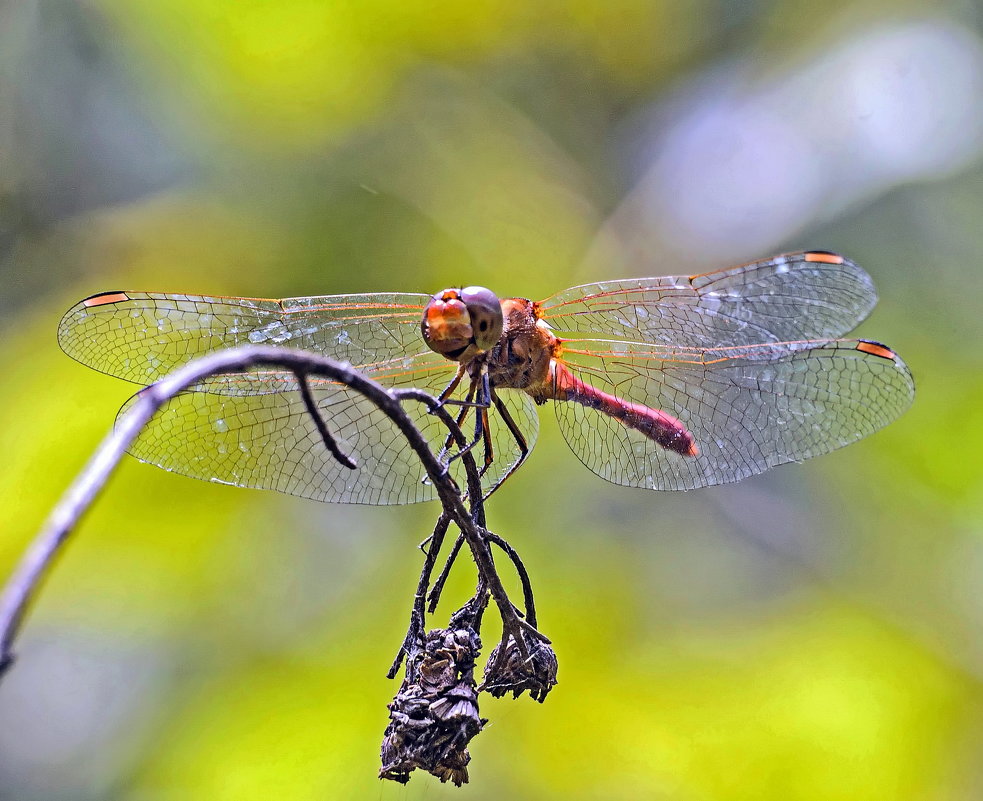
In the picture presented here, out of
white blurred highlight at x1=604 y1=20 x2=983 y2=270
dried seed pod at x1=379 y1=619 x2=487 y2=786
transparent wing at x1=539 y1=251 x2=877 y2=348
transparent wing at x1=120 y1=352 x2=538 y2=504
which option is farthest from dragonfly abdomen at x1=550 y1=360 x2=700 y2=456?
white blurred highlight at x1=604 y1=20 x2=983 y2=270

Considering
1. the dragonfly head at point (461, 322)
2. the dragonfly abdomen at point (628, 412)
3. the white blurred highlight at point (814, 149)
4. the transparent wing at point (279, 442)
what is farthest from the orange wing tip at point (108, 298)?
the white blurred highlight at point (814, 149)

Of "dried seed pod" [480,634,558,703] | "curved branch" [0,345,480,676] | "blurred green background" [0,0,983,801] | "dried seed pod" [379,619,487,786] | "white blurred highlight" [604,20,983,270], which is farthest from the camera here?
"white blurred highlight" [604,20,983,270]

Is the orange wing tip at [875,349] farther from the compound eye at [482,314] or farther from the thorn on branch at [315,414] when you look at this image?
the thorn on branch at [315,414]

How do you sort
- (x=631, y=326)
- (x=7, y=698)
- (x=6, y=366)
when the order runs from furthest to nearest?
(x=6, y=366) < (x=7, y=698) < (x=631, y=326)

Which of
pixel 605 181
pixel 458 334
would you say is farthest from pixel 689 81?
pixel 458 334

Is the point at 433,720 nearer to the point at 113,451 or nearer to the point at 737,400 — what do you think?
the point at 113,451

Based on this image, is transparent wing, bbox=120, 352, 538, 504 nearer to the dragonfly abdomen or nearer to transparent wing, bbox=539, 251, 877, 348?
the dragonfly abdomen

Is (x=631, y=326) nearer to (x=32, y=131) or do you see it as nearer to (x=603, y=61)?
(x=603, y=61)
